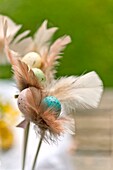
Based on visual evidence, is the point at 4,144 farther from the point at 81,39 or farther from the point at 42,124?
the point at 81,39

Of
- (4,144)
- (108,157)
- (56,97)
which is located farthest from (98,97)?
(108,157)

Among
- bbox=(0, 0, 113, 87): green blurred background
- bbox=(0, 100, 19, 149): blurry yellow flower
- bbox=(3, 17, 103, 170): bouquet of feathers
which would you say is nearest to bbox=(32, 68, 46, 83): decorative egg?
bbox=(3, 17, 103, 170): bouquet of feathers

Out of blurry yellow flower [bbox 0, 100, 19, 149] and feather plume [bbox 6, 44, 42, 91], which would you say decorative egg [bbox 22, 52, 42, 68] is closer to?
feather plume [bbox 6, 44, 42, 91]

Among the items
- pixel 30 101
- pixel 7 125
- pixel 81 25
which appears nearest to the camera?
pixel 30 101

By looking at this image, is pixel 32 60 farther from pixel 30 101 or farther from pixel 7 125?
pixel 7 125

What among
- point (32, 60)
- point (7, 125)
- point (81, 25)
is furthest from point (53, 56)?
point (81, 25)

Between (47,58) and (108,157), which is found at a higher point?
(47,58)

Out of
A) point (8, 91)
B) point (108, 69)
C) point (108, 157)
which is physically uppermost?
point (8, 91)

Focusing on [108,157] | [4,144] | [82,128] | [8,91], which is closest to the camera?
[4,144]
